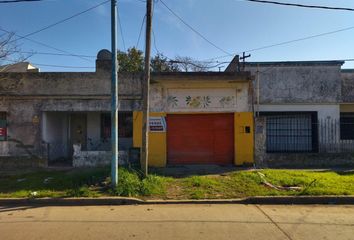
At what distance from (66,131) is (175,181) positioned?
9596 mm

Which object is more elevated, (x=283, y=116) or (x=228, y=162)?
(x=283, y=116)

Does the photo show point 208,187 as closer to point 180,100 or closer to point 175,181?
point 175,181

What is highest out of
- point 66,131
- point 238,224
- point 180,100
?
point 180,100

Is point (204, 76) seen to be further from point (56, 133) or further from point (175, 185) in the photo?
point (56, 133)

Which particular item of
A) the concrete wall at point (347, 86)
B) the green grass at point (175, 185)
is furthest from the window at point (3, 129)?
the concrete wall at point (347, 86)

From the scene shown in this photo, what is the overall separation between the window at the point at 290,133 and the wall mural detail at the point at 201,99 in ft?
19.2

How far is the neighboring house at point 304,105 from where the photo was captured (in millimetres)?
21672

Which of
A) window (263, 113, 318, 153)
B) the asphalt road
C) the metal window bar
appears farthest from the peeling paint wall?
the metal window bar

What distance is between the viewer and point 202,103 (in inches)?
657

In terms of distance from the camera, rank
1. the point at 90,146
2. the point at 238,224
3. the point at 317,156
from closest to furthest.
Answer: the point at 238,224 < the point at 317,156 < the point at 90,146

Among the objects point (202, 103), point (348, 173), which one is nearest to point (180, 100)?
point (202, 103)

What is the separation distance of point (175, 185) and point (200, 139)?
15.1ft

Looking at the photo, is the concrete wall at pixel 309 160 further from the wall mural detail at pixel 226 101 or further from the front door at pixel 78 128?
the front door at pixel 78 128

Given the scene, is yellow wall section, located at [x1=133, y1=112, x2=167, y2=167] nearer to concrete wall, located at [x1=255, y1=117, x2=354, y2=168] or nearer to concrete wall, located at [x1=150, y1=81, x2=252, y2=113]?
concrete wall, located at [x1=150, y1=81, x2=252, y2=113]
